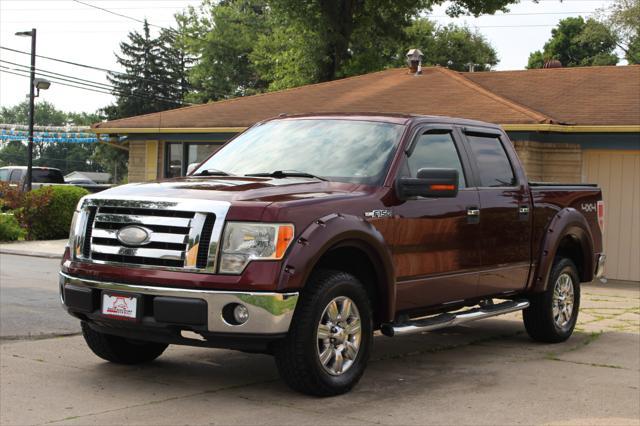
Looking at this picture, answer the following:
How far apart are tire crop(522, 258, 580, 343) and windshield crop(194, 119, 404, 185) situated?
2.61 metres

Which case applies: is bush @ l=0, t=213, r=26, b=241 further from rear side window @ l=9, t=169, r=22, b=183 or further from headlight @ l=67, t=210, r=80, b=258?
headlight @ l=67, t=210, r=80, b=258

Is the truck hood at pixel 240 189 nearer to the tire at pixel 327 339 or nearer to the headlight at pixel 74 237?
the headlight at pixel 74 237

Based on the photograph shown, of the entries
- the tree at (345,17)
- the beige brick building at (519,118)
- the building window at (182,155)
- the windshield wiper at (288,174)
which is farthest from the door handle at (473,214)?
the tree at (345,17)

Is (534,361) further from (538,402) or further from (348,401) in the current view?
(348,401)

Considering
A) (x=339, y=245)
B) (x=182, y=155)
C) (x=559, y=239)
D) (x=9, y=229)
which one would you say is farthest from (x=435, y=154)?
(x=9, y=229)

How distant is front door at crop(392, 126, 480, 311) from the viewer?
23.2 feet

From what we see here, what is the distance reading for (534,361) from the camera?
8.23 metres

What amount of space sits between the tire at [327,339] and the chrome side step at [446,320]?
0.33 meters

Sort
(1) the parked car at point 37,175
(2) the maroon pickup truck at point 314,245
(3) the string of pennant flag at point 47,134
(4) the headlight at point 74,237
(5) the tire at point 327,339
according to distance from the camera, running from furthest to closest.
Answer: (3) the string of pennant flag at point 47,134, (1) the parked car at point 37,175, (4) the headlight at point 74,237, (5) the tire at point 327,339, (2) the maroon pickup truck at point 314,245

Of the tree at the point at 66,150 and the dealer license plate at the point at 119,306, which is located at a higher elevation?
the tree at the point at 66,150

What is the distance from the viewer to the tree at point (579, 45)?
5772cm

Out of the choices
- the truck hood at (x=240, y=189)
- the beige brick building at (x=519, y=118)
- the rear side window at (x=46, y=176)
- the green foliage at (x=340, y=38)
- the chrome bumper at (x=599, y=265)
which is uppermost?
the green foliage at (x=340, y=38)

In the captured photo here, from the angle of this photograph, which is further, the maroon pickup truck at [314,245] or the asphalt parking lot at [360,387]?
the maroon pickup truck at [314,245]

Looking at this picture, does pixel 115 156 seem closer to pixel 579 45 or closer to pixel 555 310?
pixel 579 45
